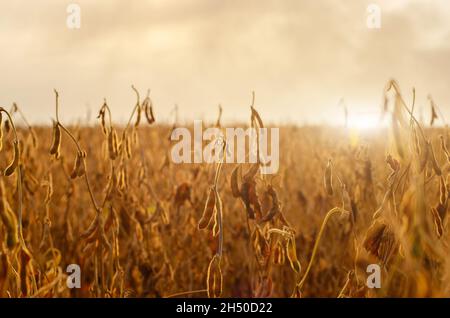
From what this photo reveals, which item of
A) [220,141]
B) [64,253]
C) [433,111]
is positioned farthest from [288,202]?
[220,141]

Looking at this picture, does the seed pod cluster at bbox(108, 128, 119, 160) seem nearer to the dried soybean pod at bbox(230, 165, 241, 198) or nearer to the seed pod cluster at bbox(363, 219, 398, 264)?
the dried soybean pod at bbox(230, 165, 241, 198)

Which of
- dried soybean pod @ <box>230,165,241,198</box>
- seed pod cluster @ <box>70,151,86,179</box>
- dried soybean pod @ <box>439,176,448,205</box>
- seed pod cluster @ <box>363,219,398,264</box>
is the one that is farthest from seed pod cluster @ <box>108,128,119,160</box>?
dried soybean pod @ <box>439,176,448,205</box>

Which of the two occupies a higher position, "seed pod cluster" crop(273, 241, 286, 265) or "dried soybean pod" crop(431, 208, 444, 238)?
"dried soybean pod" crop(431, 208, 444, 238)

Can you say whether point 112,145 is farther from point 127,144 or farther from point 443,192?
point 443,192

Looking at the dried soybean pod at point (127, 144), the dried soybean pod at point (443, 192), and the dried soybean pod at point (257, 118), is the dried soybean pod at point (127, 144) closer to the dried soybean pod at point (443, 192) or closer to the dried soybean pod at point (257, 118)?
the dried soybean pod at point (257, 118)

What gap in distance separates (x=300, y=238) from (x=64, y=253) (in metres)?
1.35

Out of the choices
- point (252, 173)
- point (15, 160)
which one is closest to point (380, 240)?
point (252, 173)

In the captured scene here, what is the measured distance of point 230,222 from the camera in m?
3.35

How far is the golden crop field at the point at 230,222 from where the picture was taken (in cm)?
112

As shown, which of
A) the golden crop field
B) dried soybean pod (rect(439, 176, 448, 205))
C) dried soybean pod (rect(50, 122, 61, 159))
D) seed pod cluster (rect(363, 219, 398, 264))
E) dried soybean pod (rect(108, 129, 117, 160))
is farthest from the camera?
dried soybean pod (rect(108, 129, 117, 160))

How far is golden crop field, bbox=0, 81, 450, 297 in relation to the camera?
44.0 inches
